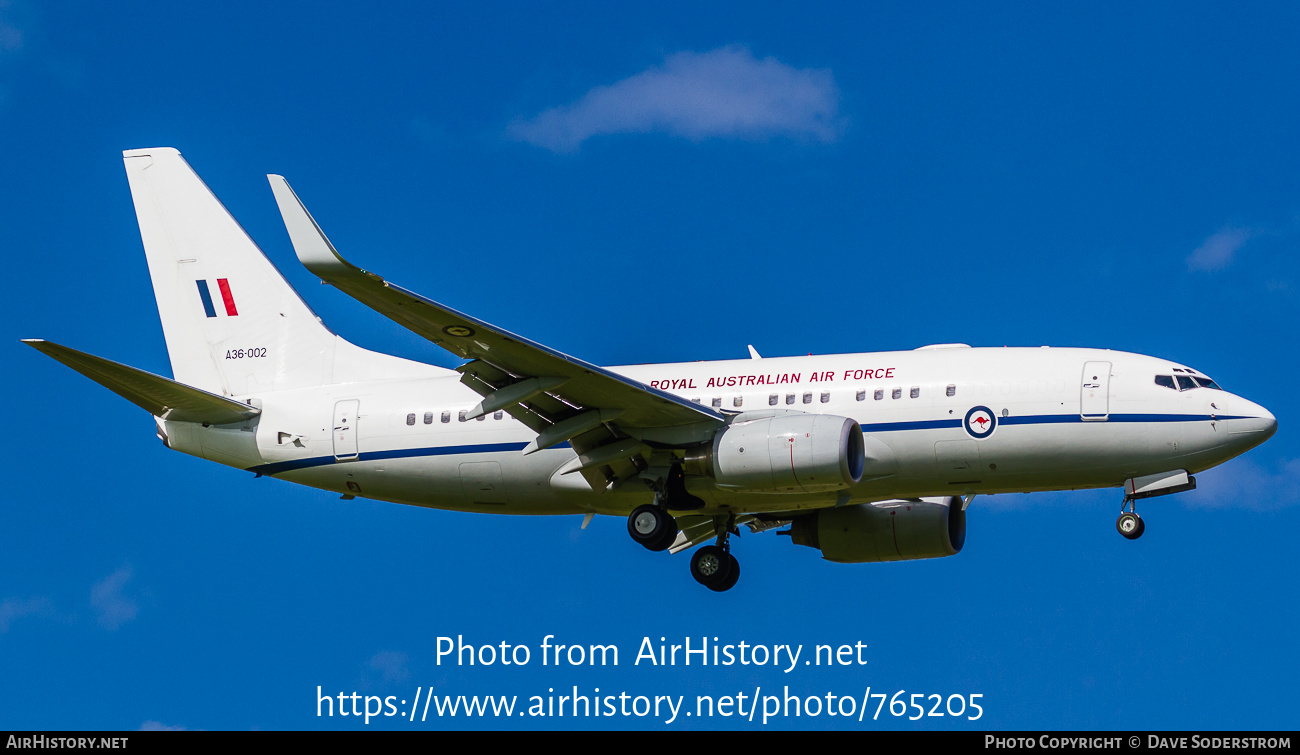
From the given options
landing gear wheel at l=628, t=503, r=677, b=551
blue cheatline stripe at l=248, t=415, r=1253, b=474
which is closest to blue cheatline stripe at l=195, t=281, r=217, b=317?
blue cheatline stripe at l=248, t=415, r=1253, b=474

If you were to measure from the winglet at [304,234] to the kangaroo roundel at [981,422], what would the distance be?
1264cm

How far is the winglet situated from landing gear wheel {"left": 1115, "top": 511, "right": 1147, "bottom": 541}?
15.7m

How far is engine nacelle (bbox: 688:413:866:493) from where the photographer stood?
97.0ft

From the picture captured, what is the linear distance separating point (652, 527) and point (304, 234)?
1043 centimetres

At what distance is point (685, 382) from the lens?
33.1 metres

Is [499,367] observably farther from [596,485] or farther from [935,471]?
[935,471]

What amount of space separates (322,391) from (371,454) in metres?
2.51

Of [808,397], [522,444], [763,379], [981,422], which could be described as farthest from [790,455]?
[522,444]

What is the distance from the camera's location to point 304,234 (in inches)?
982

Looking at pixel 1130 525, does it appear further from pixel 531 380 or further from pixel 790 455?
pixel 531 380

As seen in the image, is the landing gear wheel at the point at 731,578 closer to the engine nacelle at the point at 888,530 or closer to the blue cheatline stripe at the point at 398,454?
the engine nacelle at the point at 888,530
